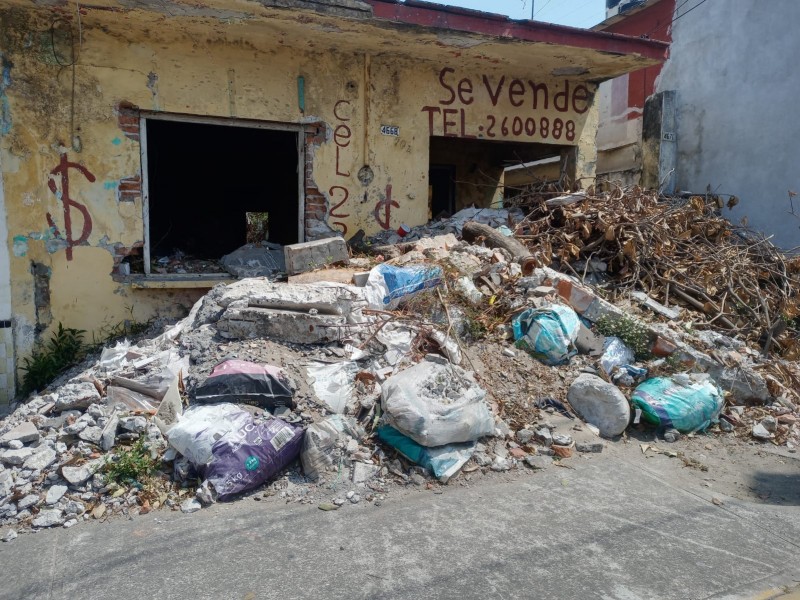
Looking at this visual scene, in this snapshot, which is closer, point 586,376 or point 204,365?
point 204,365

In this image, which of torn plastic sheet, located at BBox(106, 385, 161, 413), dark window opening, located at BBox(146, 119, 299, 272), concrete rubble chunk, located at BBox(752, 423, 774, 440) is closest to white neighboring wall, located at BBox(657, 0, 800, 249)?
concrete rubble chunk, located at BBox(752, 423, 774, 440)

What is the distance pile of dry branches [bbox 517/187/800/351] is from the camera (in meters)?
5.71

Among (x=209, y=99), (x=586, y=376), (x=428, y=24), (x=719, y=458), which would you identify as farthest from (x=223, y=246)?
(x=719, y=458)

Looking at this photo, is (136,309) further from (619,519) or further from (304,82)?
(619,519)

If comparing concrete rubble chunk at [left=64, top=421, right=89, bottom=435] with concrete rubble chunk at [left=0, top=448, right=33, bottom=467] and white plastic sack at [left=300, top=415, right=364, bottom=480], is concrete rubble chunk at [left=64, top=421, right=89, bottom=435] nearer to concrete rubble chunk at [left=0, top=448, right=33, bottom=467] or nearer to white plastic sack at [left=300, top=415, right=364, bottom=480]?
concrete rubble chunk at [left=0, top=448, right=33, bottom=467]

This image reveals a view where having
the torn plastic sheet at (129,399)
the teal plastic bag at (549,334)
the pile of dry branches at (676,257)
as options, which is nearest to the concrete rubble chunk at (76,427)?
the torn plastic sheet at (129,399)

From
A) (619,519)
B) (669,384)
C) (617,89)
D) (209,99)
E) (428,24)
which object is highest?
(617,89)

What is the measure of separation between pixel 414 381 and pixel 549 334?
4.98 feet

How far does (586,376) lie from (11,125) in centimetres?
533

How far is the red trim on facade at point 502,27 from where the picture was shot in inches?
206

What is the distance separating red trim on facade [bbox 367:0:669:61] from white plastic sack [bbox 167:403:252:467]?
380 cm

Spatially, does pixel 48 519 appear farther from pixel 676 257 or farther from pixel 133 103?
pixel 676 257

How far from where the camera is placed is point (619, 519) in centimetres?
313

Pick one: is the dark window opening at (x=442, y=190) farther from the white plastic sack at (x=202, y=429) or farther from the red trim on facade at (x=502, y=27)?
the white plastic sack at (x=202, y=429)
